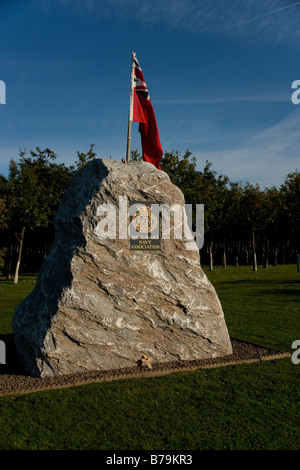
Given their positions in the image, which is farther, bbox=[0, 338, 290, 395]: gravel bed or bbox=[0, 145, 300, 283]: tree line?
bbox=[0, 145, 300, 283]: tree line

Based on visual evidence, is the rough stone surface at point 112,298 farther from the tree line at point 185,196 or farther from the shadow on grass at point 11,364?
the tree line at point 185,196

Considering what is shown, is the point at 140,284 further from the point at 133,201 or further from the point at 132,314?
the point at 133,201

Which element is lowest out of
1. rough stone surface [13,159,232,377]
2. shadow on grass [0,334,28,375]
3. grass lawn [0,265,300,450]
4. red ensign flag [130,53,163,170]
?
shadow on grass [0,334,28,375]

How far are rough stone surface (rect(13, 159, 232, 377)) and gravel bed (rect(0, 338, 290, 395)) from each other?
0.19 metres

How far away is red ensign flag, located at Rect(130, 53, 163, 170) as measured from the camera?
1016 cm

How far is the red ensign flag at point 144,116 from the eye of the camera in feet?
33.3

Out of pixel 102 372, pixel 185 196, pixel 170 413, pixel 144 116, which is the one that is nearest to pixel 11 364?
pixel 102 372

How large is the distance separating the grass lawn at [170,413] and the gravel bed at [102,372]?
20 cm

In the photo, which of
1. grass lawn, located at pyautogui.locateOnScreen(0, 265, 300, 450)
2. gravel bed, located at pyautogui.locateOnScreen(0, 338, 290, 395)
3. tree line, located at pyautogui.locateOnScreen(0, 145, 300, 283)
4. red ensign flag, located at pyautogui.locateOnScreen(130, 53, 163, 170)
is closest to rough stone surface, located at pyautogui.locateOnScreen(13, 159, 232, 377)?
gravel bed, located at pyautogui.locateOnScreen(0, 338, 290, 395)

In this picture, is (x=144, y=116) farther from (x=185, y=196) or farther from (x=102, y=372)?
(x=185, y=196)

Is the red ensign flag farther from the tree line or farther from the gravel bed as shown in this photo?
the tree line

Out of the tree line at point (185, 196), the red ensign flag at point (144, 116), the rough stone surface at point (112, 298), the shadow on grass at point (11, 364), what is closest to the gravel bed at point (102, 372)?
the shadow on grass at point (11, 364)

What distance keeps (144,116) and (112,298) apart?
5.27m
